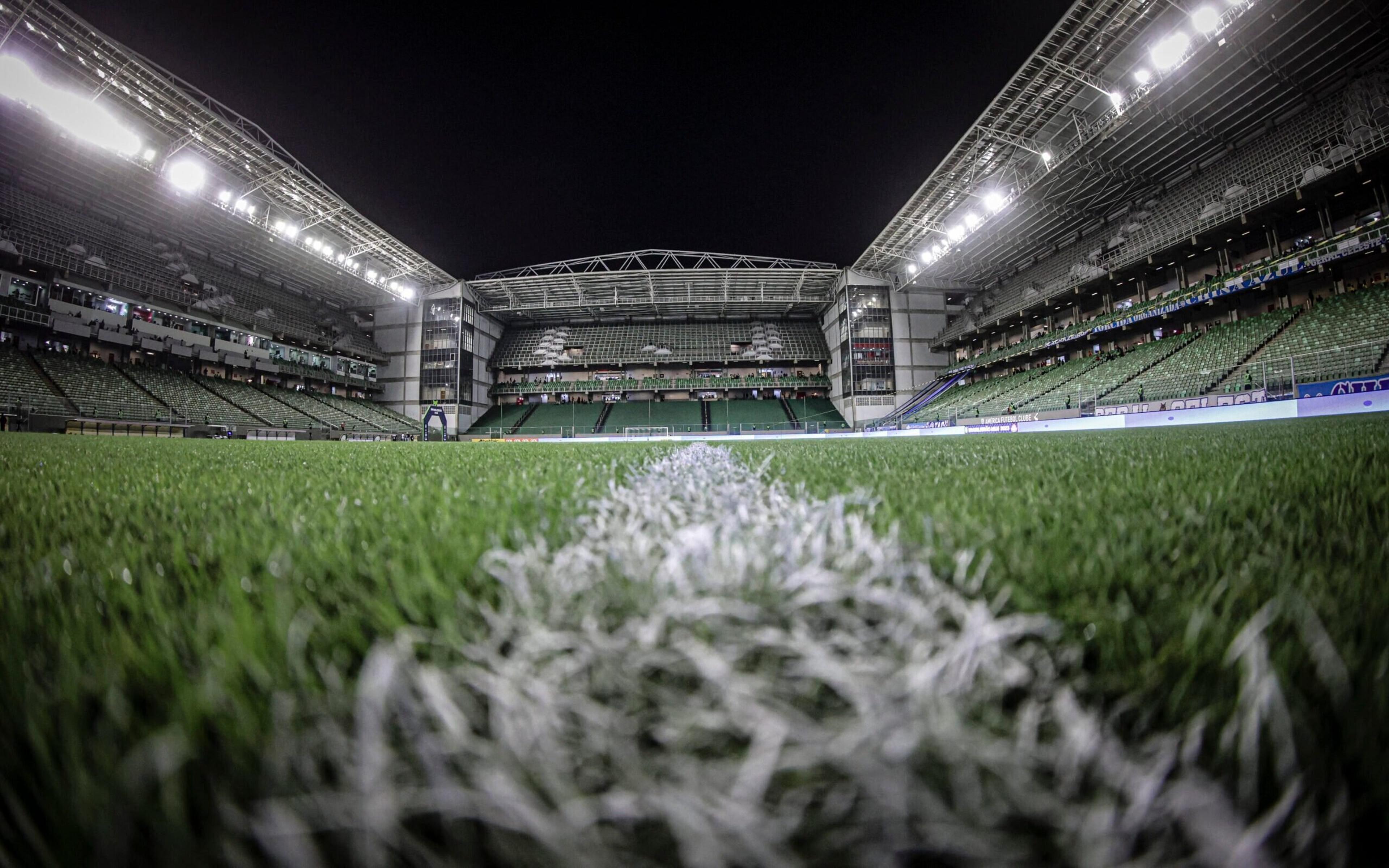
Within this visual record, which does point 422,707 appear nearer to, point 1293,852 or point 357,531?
point 1293,852

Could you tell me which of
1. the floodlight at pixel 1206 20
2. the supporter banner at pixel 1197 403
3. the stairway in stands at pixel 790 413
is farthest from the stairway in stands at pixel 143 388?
the floodlight at pixel 1206 20

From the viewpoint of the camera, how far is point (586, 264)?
3381 centimetres

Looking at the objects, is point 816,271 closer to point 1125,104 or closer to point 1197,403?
point 1125,104

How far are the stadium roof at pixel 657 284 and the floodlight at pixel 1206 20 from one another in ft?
61.5

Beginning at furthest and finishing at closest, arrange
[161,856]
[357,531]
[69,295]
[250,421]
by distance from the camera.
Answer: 1. [250,421]
2. [69,295]
3. [357,531]
4. [161,856]

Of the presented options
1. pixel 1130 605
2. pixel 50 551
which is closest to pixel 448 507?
pixel 50 551

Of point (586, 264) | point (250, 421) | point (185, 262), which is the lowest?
point (250, 421)

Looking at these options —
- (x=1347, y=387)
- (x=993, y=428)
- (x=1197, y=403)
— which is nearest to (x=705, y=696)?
(x=1347, y=387)

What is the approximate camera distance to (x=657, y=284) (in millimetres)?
34344

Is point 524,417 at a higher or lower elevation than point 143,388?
higher

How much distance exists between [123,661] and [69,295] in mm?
34346

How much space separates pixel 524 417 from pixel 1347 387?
3768 cm

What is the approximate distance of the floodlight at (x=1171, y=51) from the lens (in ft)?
52.0

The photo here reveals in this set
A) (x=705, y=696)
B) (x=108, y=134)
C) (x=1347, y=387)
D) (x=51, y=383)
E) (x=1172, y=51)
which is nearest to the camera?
(x=705, y=696)
